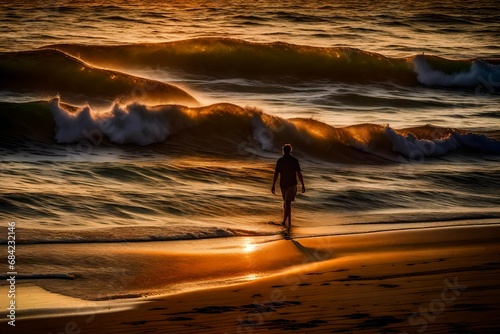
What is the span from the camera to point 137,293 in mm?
9234

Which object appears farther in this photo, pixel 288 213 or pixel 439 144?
pixel 439 144

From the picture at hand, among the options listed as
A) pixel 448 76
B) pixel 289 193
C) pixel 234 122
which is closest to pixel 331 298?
pixel 289 193

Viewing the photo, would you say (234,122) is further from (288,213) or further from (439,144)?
(288,213)

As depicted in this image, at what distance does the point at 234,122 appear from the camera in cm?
2155

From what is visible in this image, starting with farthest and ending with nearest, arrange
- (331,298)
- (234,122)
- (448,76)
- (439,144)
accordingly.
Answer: (448,76) → (234,122) → (439,144) → (331,298)

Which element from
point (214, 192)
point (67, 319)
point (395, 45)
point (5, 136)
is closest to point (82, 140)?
point (5, 136)

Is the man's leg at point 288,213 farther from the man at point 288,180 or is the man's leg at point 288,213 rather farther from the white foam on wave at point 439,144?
the white foam on wave at point 439,144

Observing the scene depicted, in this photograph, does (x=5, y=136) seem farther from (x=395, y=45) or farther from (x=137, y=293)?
(x=395, y=45)

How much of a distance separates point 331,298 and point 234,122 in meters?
13.1

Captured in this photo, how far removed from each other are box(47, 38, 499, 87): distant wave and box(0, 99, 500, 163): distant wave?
958cm

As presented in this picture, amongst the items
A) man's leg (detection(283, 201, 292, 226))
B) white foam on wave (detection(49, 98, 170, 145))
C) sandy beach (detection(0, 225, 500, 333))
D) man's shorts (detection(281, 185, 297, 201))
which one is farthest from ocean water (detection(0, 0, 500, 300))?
sandy beach (detection(0, 225, 500, 333))

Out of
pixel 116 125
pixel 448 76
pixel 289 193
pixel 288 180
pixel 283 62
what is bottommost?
pixel 448 76

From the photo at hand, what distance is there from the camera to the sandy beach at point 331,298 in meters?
7.84

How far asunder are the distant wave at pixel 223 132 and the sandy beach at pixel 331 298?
8.82 m
